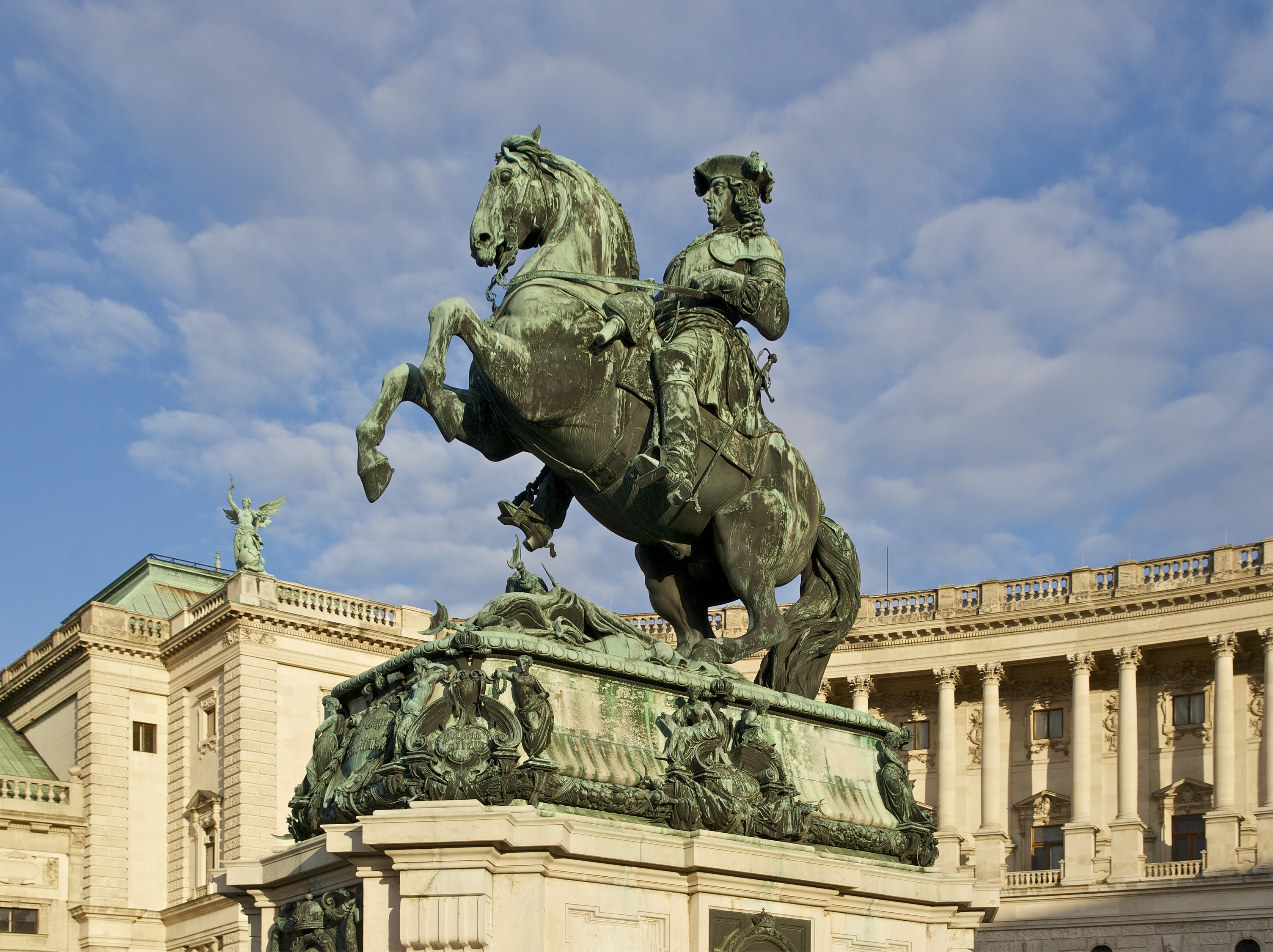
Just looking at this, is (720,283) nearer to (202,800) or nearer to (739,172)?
(739,172)

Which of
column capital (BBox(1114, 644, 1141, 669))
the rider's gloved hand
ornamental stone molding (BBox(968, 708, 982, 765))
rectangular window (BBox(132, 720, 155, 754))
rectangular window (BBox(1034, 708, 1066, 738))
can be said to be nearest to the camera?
the rider's gloved hand

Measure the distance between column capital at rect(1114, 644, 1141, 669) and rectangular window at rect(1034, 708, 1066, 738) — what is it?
432 cm

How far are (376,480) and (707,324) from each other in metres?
2.24

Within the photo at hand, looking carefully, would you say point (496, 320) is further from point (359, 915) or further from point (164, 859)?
point (164, 859)

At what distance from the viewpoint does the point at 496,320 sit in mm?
9438

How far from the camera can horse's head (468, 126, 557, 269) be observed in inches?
382

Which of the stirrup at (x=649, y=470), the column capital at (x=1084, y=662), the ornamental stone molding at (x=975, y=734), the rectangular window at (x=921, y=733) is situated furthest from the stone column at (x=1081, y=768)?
the stirrup at (x=649, y=470)

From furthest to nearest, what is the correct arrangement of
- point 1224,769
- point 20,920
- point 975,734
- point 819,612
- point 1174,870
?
point 975,734 < point 1224,769 < point 1174,870 < point 20,920 < point 819,612

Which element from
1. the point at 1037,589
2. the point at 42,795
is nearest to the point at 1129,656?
the point at 1037,589

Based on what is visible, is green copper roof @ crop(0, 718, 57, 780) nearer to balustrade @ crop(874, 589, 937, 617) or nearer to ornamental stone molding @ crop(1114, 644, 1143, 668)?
balustrade @ crop(874, 589, 937, 617)

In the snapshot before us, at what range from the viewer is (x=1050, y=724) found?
66938 mm

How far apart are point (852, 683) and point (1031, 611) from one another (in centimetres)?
721

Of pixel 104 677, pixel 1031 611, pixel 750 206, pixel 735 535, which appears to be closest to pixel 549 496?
pixel 735 535

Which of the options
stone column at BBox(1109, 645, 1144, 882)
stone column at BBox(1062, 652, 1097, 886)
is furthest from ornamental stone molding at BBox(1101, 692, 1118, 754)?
stone column at BBox(1109, 645, 1144, 882)
